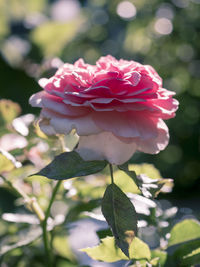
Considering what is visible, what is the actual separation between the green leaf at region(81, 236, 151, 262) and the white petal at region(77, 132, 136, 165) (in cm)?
9

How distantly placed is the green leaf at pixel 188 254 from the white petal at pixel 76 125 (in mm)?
188

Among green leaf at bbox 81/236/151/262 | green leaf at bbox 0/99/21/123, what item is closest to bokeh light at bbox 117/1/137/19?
green leaf at bbox 0/99/21/123

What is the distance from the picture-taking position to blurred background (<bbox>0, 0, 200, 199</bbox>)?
3.25 ft

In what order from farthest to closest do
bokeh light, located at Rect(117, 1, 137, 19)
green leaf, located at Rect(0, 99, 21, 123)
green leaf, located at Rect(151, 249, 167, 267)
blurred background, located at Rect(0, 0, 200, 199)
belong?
1. bokeh light, located at Rect(117, 1, 137, 19)
2. blurred background, located at Rect(0, 0, 200, 199)
3. green leaf, located at Rect(0, 99, 21, 123)
4. green leaf, located at Rect(151, 249, 167, 267)

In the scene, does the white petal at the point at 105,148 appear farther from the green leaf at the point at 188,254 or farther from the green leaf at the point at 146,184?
the green leaf at the point at 188,254

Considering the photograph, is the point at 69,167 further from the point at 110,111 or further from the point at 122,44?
the point at 122,44

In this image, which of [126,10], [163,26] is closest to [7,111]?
[126,10]

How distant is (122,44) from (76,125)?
4.31 ft

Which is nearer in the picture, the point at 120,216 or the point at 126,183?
the point at 120,216

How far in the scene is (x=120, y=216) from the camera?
40 cm

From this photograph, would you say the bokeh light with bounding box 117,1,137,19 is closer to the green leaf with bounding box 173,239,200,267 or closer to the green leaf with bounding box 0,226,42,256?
the green leaf with bounding box 0,226,42,256

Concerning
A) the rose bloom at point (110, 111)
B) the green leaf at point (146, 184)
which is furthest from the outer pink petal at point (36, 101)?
the green leaf at point (146, 184)

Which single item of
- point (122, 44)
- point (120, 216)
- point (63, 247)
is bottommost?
point (63, 247)

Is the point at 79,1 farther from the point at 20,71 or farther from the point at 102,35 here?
the point at 20,71
